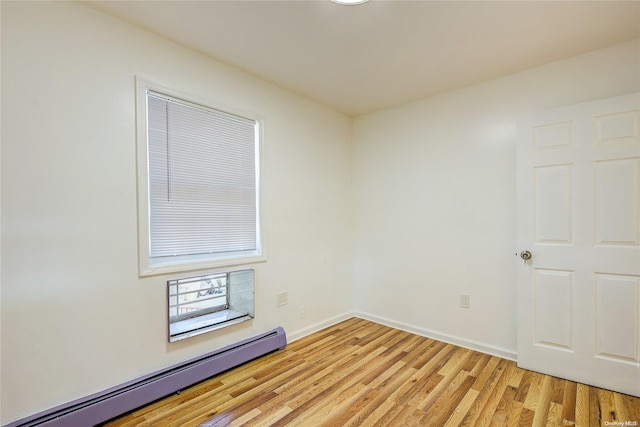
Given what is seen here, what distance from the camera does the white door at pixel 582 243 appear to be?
2.05 meters

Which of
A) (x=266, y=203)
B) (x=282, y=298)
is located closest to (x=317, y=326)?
(x=282, y=298)

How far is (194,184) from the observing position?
92.3 inches

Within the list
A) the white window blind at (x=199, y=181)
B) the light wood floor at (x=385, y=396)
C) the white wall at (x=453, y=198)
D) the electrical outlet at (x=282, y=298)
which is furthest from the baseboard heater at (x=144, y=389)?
the white wall at (x=453, y=198)

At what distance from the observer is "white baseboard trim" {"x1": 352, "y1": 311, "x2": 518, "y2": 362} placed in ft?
8.62

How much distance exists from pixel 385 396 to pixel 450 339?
3.99 ft

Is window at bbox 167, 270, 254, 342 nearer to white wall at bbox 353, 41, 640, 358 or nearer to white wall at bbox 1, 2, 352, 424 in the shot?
white wall at bbox 1, 2, 352, 424

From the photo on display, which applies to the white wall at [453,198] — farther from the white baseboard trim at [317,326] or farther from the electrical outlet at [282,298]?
the electrical outlet at [282,298]

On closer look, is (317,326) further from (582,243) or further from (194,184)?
(582,243)

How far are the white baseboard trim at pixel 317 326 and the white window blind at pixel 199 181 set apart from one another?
97 cm

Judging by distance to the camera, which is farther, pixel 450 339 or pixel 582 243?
pixel 450 339

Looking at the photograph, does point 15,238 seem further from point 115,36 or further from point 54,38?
point 115,36

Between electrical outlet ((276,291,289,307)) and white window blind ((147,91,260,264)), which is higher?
white window blind ((147,91,260,264))

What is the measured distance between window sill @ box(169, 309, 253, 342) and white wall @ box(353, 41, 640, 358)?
1689 mm

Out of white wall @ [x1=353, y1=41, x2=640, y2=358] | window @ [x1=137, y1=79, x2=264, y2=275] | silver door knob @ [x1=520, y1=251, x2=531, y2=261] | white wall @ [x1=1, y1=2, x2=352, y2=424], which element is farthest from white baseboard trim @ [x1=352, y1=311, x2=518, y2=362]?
white wall @ [x1=1, y1=2, x2=352, y2=424]
